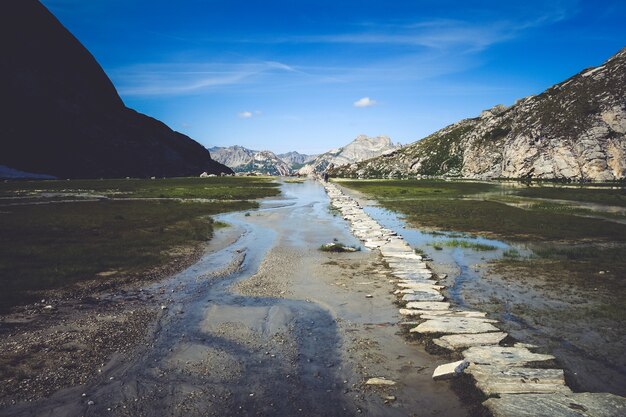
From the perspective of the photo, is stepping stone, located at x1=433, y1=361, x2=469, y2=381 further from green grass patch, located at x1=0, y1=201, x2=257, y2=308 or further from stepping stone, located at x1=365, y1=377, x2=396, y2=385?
green grass patch, located at x1=0, y1=201, x2=257, y2=308

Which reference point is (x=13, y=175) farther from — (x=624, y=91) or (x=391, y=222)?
(x=624, y=91)

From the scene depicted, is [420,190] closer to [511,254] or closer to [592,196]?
[592,196]

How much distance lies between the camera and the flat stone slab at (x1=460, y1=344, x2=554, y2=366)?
24.7 ft

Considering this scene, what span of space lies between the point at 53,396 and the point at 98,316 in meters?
4.20

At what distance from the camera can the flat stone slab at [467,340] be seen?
8.52 m

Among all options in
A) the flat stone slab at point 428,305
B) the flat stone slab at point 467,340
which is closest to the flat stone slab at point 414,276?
the flat stone slab at point 428,305

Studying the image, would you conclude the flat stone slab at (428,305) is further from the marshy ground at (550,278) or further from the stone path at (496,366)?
the marshy ground at (550,278)

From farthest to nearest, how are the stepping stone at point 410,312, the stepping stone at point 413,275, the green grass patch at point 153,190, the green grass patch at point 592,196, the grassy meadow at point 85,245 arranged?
1. the green grass patch at point 153,190
2. the green grass patch at point 592,196
3. the stepping stone at point 413,275
4. the grassy meadow at point 85,245
5. the stepping stone at point 410,312

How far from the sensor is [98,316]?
10438 mm

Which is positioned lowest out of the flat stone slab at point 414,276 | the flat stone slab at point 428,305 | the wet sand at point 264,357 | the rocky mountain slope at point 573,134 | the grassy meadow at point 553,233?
the wet sand at point 264,357

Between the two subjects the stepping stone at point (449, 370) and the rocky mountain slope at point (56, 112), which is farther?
the rocky mountain slope at point (56, 112)

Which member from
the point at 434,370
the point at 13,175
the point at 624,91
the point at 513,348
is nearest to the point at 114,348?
the point at 434,370

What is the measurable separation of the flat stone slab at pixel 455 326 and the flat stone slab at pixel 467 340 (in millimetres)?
235

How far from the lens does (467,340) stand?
8703mm
